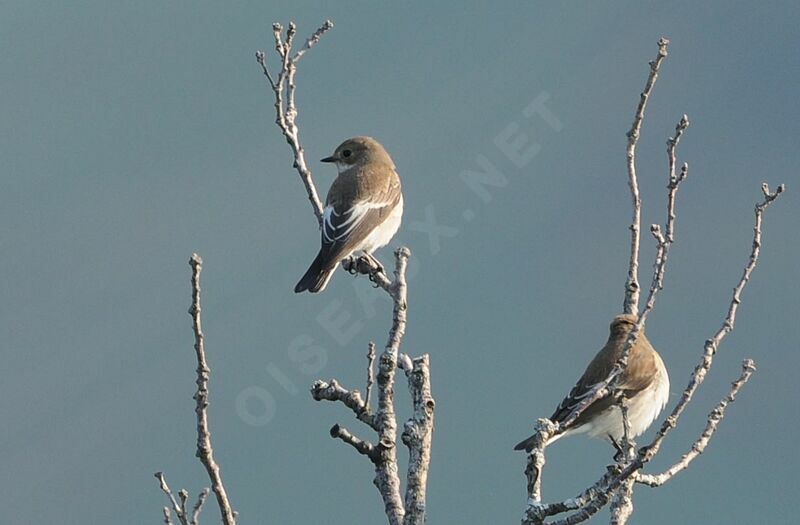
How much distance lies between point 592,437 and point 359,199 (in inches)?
124

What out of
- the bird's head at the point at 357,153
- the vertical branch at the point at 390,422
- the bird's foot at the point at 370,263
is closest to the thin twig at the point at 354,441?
the vertical branch at the point at 390,422

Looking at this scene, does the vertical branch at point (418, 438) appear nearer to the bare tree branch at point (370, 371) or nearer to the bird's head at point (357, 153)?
the bare tree branch at point (370, 371)

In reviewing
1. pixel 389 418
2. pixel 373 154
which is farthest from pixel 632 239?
pixel 373 154

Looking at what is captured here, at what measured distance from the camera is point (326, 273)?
1040 cm

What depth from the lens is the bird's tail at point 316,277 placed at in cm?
1031

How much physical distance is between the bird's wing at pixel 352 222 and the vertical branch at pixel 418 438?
4771 mm

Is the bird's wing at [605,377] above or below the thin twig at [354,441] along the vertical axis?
above

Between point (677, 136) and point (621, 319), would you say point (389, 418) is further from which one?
point (621, 319)

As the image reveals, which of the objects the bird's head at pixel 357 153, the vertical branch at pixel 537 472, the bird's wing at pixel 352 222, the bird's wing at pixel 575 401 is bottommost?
the vertical branch at pixel 537 472

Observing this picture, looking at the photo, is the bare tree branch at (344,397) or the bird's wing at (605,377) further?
the bird's wing at (605,377)

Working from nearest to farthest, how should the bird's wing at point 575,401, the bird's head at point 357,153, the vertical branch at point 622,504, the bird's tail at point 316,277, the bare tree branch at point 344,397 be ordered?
the bare tree branch at point 344,397 → the vertical branch at point 622,504 → the bird's wing at point 575,401 → the bird's tail at point 316,277 → the bird's head at point 357,153

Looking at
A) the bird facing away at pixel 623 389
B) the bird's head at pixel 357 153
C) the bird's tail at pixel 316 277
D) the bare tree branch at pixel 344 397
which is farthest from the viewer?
the bird's head at pixel 357 153

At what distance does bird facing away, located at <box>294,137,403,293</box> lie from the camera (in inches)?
410

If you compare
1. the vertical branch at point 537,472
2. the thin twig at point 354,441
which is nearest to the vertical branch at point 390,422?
the thin twig at point 354,441
